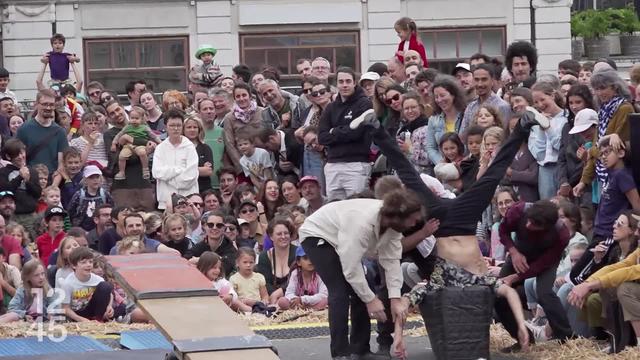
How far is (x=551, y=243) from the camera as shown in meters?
11.1

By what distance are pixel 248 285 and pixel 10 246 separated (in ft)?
7.55

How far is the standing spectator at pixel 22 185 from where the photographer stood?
1591 centimetres

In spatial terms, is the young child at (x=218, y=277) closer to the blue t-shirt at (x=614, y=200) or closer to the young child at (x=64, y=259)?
the young child at (x=64, y=259)

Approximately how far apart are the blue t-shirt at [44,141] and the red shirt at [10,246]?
244cm

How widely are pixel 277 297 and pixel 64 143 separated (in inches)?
169

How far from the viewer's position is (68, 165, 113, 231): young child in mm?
15898

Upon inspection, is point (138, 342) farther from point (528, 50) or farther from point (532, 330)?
point (528, 50)

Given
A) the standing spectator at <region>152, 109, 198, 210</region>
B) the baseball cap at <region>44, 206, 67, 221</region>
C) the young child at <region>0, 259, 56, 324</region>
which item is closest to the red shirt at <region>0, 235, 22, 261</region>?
the baseball cap at <region>44, 206, 67, 221</region>

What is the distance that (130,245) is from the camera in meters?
14.1

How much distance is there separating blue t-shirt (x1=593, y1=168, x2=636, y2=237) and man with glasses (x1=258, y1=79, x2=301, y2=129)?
507 cm

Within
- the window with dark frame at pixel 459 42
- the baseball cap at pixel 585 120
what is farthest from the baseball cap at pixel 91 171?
the window with dark frame at pixel 459 42

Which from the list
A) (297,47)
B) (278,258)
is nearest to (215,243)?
(278,258)

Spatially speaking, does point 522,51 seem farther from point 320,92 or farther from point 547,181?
point 320,92

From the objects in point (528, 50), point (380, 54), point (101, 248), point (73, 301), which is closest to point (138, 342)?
point (73, 301)
